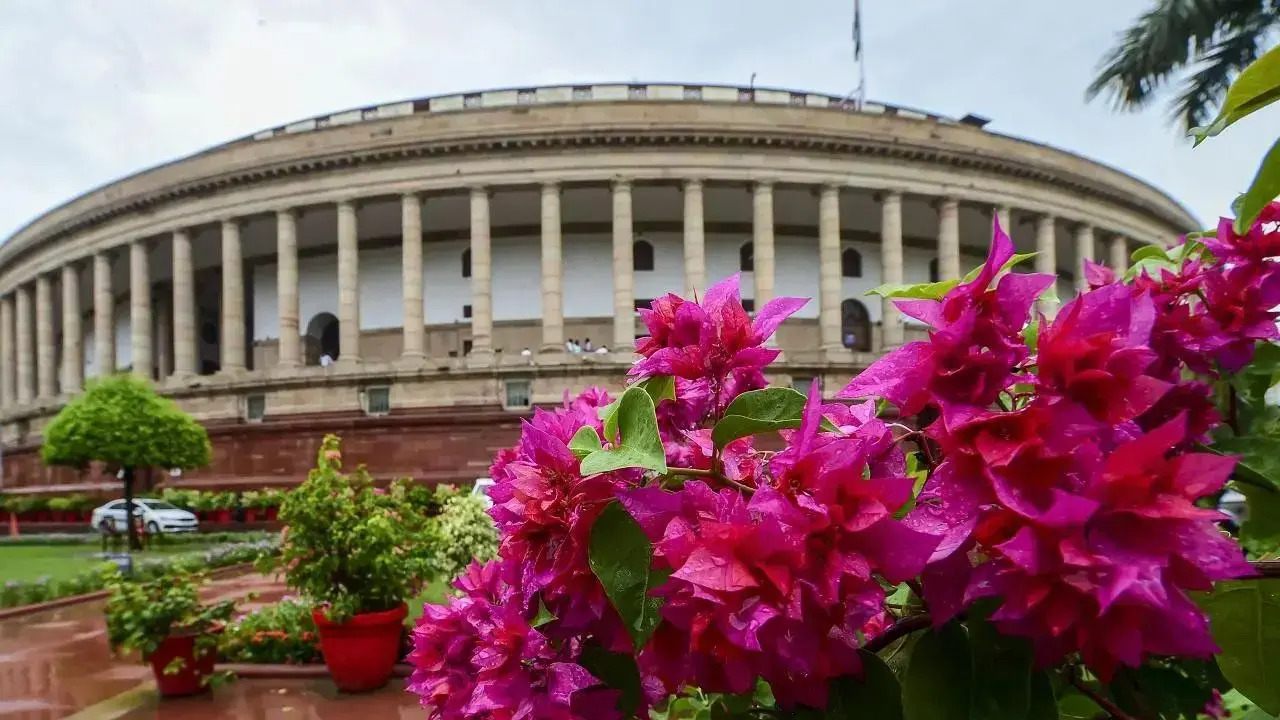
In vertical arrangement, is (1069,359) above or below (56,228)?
below

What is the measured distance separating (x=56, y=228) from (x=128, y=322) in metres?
6.75

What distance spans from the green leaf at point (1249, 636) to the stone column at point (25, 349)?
5144cm

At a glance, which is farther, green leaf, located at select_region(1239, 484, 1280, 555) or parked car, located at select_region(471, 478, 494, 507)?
parked car, located at select_region(471, 478, 494, 507)

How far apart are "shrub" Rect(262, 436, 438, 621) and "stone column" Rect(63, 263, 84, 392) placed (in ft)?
123

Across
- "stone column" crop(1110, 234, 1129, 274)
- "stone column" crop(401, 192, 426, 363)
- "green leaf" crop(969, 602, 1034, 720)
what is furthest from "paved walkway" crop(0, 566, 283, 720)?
"stone column" crop(1110, 234, 1129, 274)

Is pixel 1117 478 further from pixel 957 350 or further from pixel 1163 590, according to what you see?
pixel 957 350

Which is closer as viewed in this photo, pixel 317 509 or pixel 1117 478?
pixel 1117 478

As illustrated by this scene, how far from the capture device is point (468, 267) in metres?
33.4

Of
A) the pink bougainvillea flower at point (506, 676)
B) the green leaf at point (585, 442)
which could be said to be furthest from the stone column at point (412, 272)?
the green leaf at point (585, 442)

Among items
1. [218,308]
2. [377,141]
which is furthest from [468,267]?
[218,308]

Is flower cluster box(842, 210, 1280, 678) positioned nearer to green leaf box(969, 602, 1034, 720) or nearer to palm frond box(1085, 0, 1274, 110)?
green leaf box(969, 602, 1034, 720)

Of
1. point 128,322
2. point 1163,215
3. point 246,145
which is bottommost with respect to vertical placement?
point 128,322

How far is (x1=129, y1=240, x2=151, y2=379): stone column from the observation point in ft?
111

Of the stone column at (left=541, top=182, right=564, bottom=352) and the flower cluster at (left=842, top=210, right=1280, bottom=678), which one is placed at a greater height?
the stone column at (left=541, top=182, right=564, bottom=352)
